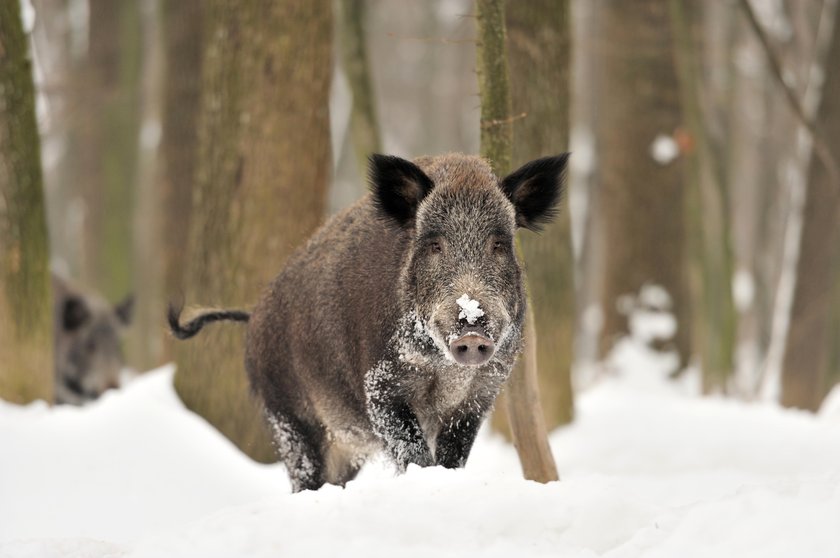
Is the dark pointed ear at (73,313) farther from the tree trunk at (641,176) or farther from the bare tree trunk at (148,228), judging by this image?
the tree trunk at (641,176)

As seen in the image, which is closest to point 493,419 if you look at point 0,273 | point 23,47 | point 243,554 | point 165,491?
point 165,491

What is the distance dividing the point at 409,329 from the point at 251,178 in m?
3.42

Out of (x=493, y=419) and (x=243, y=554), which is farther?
(x=493, y=419)

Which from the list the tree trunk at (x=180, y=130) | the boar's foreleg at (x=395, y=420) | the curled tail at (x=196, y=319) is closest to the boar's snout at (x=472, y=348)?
the boar's foreleg at (x=395, y=420)

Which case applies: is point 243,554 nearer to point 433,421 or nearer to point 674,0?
point 433,421

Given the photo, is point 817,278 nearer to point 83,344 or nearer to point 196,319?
point 196,319

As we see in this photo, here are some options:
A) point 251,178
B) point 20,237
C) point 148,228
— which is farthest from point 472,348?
point 148,228

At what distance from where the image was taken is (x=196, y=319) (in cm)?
718

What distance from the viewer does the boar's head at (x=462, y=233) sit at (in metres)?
5.18

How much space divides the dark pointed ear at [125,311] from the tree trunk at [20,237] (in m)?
5.76

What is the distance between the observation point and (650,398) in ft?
36.8

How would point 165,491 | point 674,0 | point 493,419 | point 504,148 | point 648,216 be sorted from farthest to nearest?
point 648,216 < point 674,0 < point 493,419 < point 165,491 < point 504,148

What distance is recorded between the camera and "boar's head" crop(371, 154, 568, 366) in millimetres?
5180

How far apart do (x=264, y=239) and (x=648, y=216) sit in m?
5.29
